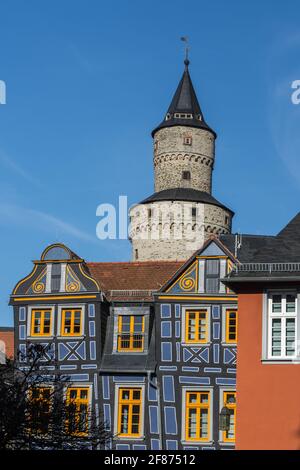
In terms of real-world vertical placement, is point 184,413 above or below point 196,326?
below

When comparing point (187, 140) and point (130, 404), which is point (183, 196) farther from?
point (130, 404)

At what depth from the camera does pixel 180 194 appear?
78.7 m

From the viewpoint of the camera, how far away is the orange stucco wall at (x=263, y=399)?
24.8 meters

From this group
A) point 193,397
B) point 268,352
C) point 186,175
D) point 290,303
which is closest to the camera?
point 268,352

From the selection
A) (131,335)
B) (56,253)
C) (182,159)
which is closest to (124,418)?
(131,335)

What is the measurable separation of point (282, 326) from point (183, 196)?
53228 millimetres

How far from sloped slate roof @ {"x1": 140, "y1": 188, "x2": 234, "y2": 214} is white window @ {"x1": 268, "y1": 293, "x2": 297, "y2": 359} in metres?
52.3

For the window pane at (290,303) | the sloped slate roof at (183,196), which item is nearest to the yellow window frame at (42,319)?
the window pane at (290,303)

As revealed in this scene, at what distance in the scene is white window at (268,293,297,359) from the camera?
25.2 meters

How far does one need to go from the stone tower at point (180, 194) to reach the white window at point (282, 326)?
49498mm

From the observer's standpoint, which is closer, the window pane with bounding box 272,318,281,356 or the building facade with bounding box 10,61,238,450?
the window pane with bounding box 272,318,281,356

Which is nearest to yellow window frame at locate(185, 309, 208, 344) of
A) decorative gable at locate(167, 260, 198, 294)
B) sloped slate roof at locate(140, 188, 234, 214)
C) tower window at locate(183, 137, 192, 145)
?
decorative gable at locate(167, 260, 198, 294)

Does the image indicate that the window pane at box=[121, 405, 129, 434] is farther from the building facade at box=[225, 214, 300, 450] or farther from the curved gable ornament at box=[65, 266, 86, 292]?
the building facade at box=[225, 214, 300, 450]

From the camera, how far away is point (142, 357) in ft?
121
